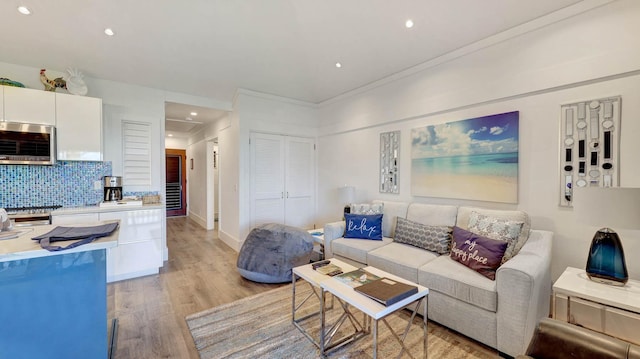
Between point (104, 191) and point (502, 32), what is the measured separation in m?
5.19

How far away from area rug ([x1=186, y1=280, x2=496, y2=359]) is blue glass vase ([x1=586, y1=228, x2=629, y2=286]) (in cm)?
100

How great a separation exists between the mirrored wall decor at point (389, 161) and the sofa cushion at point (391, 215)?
325 millimetres

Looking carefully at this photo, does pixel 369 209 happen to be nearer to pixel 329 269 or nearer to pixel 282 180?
pixel 329 269

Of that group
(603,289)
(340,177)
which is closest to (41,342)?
(603,289)

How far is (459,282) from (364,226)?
1.38 m

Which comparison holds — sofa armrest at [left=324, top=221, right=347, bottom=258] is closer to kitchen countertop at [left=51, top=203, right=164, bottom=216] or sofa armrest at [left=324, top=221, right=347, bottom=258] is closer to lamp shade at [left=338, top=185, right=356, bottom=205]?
lamp shade at [left=338, top=185, right=356, bottom=205]

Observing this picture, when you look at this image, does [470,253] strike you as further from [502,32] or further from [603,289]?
[502,32]

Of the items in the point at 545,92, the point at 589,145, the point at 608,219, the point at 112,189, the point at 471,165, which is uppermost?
the point at 545,92

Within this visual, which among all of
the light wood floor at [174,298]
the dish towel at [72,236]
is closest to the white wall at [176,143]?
the light wood floor at [174,298]

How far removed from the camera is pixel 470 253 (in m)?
2.32

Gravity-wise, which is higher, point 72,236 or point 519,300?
point 72,236

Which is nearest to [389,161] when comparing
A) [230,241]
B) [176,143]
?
[230,241]

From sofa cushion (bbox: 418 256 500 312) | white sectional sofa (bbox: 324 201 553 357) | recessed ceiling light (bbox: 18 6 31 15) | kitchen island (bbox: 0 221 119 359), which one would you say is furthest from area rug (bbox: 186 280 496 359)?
recessed ceiling light (bbox: 18 6 31 15)

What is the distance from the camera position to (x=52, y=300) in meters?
1.54
